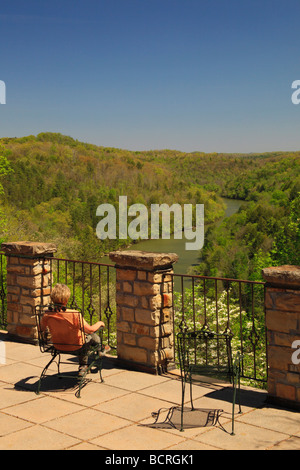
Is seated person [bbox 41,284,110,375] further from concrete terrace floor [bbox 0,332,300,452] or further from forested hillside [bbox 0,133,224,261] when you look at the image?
forested hillside [bbox 0,133,224,261]

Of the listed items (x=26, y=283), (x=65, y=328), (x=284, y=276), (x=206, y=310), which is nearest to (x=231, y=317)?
(x=206, y=310)

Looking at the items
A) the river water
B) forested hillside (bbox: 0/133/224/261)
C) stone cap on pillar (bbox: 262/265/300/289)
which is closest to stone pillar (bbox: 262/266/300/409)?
stone cap on pillar (bbox: 262/265/300/289)

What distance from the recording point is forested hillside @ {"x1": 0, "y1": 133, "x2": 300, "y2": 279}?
6006 cm

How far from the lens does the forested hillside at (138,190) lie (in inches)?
2365

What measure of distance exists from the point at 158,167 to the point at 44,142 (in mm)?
29316

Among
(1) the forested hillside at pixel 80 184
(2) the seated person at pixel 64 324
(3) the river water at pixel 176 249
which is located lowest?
(3) the river water at pixel 176 249

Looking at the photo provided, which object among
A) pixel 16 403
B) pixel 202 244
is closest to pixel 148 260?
pixel 16 403

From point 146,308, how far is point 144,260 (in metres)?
0.53

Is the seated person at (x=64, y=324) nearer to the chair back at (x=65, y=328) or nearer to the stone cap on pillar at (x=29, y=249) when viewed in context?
the chair back at (x=65, y=328)

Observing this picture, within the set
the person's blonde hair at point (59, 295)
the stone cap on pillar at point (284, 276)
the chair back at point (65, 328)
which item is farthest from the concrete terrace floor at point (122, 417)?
the stone cap on pillar at point (284, 276)

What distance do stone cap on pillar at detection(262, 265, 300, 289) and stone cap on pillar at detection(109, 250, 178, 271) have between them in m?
1.29

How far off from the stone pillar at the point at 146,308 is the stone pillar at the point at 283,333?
1.35 m

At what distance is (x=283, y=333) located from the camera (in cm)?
464

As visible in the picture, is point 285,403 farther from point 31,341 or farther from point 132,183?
point 132,183
